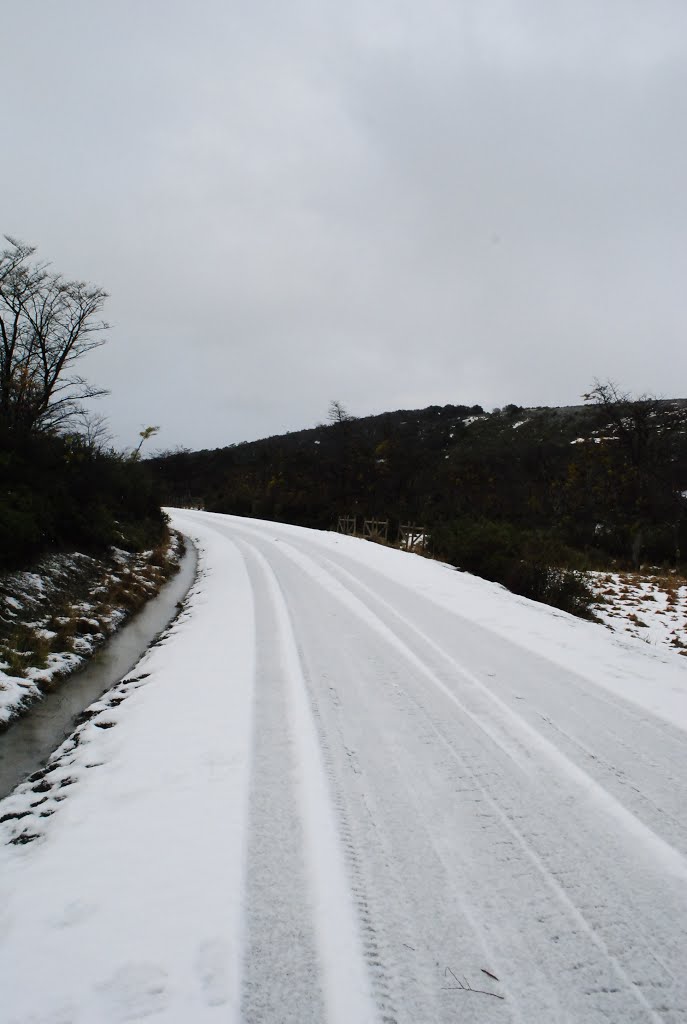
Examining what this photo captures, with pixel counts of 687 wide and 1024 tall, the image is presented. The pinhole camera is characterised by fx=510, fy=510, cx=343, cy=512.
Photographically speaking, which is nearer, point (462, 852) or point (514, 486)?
point (462, 852)

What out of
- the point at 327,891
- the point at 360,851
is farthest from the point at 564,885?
the point at 327,891

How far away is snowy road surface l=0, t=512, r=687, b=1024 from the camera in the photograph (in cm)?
186

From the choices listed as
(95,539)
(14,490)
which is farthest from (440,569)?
(14,490)

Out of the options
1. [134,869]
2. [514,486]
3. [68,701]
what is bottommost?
[68,701]

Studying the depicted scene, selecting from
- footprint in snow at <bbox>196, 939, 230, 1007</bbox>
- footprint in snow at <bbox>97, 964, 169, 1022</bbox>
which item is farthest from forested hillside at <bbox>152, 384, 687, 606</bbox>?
footprint in snow at <bbox>97, 964, 169, 1022</bbox>

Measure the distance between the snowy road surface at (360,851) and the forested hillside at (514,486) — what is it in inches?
300

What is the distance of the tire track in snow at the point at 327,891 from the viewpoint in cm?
182

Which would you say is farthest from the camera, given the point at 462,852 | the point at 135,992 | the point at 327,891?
the point at 462,852

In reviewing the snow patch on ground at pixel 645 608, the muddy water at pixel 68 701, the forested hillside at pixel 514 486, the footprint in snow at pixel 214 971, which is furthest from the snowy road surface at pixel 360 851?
the forested hillside at pixel 514 486

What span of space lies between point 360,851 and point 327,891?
1.04ft

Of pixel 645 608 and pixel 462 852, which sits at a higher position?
pixel 645 608

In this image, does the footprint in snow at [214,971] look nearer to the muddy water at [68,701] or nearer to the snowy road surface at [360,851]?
the snowy road surface at [360,851]

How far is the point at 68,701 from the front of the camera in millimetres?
5586

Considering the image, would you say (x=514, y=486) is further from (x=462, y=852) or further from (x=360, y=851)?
(x=360, y=851)
